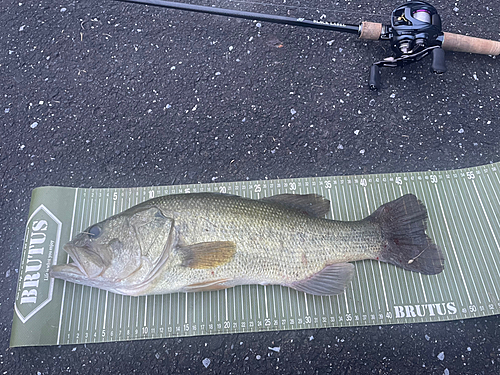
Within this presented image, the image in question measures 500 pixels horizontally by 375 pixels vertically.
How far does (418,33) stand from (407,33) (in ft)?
0.28

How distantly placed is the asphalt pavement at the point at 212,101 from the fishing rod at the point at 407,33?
7.7 inches

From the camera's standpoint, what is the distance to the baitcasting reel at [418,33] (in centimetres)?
265

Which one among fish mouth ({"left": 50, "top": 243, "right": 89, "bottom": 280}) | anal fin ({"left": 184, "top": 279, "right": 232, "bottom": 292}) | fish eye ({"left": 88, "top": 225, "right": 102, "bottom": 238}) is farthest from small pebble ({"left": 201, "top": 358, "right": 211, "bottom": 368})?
fish eye ({"left": 88, "top": 225, "right": 102, "bottom": 238})

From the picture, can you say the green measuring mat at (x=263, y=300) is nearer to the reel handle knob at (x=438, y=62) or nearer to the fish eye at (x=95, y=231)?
the fish eye at (x=95, y=231)

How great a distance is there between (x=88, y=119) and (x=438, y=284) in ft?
10.8

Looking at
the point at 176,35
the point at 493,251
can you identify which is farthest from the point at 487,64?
the point at 176,35

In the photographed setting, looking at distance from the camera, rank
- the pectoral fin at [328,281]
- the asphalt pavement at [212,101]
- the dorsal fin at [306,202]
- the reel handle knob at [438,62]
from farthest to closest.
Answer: the asphalt pavement at [212,101] → the reel handle knob at [438,62] → the dorsal fin at [306,202] → the pectoral fin at [328,281]

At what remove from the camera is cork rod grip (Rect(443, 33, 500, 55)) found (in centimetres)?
291

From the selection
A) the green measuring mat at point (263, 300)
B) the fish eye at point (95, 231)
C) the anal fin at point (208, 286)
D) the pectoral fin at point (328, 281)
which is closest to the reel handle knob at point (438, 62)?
the green measuring mat at point (263, 300)

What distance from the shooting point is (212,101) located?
311 cm

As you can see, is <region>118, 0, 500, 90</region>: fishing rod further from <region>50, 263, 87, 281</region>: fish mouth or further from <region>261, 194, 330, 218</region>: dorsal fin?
<region>50, 263, 87, 281</region>: fish mouth

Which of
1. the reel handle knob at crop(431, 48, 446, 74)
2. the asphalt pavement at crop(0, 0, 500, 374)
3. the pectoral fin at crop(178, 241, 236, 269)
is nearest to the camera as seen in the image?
the pectoral fin at crop(178, 241, 236, 269)

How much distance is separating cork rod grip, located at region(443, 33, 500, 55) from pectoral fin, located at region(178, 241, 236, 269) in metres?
2.63

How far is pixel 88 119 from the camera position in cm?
306
